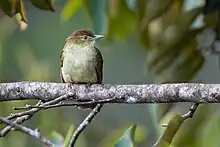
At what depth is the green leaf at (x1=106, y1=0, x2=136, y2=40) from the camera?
3.14 m

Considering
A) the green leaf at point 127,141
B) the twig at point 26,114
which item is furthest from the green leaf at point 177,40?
the green leaf at point 127,141

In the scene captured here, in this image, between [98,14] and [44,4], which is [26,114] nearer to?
[44,4]

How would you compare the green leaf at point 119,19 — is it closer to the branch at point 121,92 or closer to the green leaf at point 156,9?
the green leaf at point 156,9

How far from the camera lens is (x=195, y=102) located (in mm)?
2332

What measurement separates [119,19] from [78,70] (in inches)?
13.9

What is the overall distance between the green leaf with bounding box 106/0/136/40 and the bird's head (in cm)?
6

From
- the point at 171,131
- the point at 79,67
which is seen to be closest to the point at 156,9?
the point at 79,67

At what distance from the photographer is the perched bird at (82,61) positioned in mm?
2877

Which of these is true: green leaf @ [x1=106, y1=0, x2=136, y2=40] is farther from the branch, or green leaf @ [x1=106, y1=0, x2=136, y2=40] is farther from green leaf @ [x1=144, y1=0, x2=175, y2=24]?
the branch

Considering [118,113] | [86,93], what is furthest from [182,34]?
[118,113]

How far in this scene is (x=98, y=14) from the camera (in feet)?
9.67

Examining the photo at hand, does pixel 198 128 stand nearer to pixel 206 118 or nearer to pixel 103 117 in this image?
pixel 206 118

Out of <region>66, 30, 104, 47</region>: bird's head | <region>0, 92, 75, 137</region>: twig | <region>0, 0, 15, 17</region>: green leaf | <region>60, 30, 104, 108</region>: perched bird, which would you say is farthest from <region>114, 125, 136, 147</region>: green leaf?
<region>66, 30, 104, 47</region>: bird's head

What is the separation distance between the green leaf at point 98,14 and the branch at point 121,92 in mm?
436
